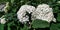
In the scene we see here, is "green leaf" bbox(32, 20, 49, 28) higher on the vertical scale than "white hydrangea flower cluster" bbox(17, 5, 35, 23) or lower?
lower

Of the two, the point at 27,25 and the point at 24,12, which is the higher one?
the point at 24,12

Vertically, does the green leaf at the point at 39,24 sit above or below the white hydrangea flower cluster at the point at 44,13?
below

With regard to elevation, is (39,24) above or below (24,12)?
below

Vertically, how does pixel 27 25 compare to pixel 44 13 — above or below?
below

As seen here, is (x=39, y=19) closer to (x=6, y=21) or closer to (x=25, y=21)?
(x=25, y=21)

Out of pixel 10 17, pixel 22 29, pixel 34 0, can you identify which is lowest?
pixel 22 29

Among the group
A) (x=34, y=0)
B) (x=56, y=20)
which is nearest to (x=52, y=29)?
(x=56, y=20)

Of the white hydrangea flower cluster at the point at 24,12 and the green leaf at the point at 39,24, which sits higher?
the white hydrangea flower cluster at the point at 24,12

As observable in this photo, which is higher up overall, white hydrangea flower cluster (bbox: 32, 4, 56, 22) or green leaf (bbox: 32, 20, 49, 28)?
white hydrangea flower cluster (bbox: 32, 4, 56, 22)
